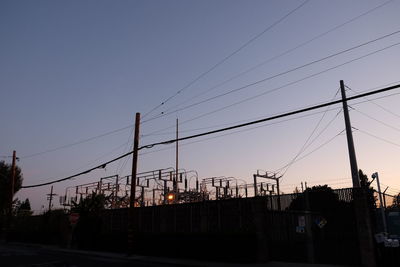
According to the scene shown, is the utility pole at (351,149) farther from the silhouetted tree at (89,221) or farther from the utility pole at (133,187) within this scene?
the silhouetted tree at (89,221)

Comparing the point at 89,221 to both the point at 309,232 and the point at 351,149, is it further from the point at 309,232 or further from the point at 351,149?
the point at 351,149

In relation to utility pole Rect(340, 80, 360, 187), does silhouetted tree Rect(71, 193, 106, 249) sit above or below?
below

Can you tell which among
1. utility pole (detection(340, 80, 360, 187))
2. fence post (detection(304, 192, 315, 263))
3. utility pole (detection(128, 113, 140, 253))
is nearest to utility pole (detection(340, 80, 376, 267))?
fence post (detection(304, 192, 315, 263))

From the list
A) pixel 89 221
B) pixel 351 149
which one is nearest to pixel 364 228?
pixel 351 149

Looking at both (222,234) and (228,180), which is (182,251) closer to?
(222,234)

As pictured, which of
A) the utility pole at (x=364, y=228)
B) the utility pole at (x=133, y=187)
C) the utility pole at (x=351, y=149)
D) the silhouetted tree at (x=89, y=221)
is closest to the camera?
the utility pole at (x=364, y=228)

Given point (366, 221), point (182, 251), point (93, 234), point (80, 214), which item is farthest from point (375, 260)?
point (80, 214)

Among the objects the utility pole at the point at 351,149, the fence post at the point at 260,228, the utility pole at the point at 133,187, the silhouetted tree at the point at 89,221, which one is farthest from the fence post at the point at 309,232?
the silhouetted tree at the point at 89,221

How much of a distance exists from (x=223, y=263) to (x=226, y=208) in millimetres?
3395

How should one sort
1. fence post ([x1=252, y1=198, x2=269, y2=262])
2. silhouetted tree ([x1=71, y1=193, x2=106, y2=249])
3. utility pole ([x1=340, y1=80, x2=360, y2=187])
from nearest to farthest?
fence post ([x1=252, y1=198, x2=269, y2=262])
utility pole ([x1=340, y1=80, x2=360, y2=187])
silhouetted tree ([x1=71, y1=193, x2=106, y2=249])

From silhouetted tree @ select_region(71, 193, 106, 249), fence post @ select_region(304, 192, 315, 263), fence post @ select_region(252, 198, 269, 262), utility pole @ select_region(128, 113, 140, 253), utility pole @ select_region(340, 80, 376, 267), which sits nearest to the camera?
utility pole @ select_region(340, 80, 376, 267)

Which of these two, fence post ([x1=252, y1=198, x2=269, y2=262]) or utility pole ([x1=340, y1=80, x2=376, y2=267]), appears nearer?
utility pole ([x1=340, y1=80, x2=376, y2=267])

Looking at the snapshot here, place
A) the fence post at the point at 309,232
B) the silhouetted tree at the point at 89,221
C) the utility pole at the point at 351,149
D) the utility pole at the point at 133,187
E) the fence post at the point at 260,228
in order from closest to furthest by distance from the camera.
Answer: the fence post at the point at 309,232 → the fence post at the point at 260,228 → the utility pole at the point at 351,149 → the utility pole at the point at 133,187 → the silhouetted tree at the point at 89,221

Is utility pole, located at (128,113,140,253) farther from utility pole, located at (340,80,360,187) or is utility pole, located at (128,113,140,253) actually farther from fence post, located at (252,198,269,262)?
utility pole, located at (340,80,360,187)
